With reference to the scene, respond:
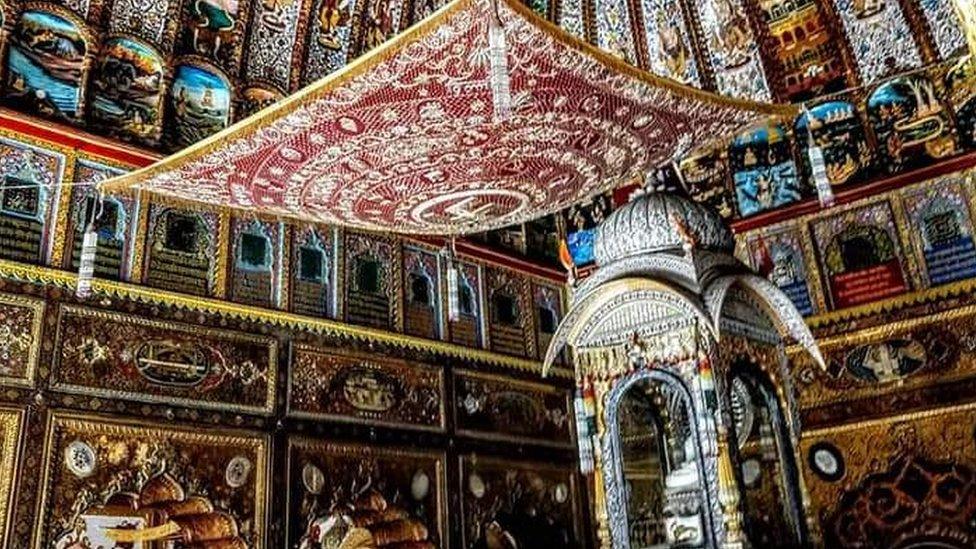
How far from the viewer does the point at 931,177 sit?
29.3ft

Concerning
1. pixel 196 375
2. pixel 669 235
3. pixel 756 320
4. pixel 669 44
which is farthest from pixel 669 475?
pixel 669 44

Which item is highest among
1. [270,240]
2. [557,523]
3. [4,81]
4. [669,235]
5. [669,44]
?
[669,44]

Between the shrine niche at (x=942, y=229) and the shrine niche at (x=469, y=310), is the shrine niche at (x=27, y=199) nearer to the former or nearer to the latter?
the shrine niche at (x=469, y=310)

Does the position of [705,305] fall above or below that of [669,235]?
below

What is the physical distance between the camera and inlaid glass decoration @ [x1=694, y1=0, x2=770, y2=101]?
1019 cm

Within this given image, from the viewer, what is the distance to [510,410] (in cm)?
990

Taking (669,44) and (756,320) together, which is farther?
(669,44)

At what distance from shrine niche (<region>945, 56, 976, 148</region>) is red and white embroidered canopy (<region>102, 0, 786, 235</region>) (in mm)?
3986

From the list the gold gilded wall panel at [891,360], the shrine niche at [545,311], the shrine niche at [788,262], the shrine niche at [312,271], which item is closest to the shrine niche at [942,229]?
the gold gilded wall panel at [891,360]

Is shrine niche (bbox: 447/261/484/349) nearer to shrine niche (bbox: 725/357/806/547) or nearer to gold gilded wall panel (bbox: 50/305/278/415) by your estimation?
gold gilded wall panel (bbox: 50/305/278/415)

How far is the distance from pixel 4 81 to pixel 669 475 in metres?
6.33

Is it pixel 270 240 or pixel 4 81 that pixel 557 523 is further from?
pixel 4 81

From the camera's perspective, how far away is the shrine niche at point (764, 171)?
984 cm

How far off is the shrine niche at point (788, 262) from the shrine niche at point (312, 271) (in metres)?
4.64
